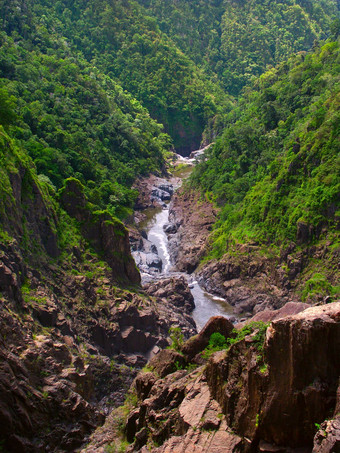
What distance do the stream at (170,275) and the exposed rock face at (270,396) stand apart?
33.0 meters

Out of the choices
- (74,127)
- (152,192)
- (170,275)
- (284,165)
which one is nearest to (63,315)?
(170,275)

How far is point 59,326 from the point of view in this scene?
35.5m

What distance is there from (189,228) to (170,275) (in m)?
14.4

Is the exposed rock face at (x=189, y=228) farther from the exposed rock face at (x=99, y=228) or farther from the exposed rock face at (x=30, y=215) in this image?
the exposed rock face at (x=30, y=215)

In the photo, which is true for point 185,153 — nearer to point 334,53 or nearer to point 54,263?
point 334,53

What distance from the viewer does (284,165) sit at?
64.4 metres

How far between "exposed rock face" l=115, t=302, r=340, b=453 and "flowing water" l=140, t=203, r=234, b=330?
109 feet

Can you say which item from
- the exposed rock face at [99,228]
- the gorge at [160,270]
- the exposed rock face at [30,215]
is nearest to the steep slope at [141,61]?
the gorge at [160,270]

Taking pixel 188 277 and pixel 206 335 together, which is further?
pixel 188 277

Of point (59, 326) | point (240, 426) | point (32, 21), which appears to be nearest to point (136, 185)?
point (32, 21)

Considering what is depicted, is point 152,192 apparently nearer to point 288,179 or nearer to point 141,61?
A: point 288,179

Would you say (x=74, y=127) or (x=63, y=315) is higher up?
(x=74, y=127)

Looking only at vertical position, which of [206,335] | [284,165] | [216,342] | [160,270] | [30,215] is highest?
[284,165]

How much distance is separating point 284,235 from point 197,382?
38357mm
